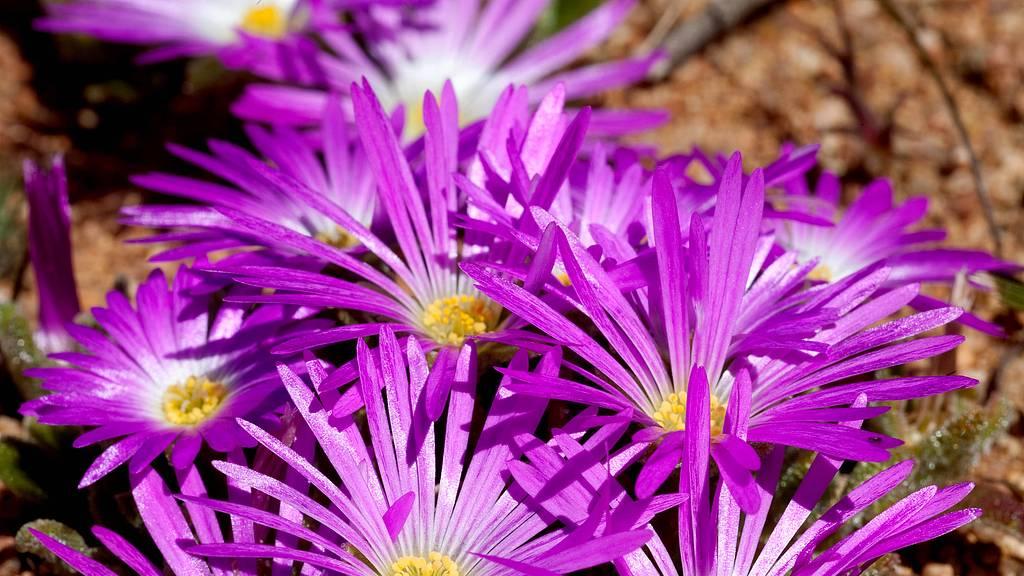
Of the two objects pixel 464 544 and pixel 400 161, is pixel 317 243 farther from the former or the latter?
pixel 464 544

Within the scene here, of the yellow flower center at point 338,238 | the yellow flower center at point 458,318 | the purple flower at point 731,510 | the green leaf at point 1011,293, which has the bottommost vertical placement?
the purple flower at point 731,510

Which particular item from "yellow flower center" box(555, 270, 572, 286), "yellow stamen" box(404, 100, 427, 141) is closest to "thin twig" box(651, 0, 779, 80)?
"yellow stamen" box(404, 100, 427, 141)

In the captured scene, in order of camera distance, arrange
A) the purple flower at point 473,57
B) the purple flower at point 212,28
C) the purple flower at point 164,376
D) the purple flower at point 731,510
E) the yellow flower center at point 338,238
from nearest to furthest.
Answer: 1. the purple flower at point 731,510
2. the purple flower at point 164,376
3. the yellow flower center at point 338,238
4. the purple flower at point 212,28
5. the purple flower at point 473,57

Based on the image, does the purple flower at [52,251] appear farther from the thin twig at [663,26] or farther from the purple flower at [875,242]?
the thin twig at [663,26]

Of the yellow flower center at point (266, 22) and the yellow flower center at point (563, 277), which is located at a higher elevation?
the yellow flower center at point (266, 22)

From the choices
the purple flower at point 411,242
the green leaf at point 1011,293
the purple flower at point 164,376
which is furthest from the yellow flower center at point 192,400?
the green leaf at point 1011,293

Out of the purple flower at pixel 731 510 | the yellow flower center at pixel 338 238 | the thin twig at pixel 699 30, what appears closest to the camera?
the purple flower at pixel 731 510

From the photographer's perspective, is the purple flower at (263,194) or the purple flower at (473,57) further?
the purple flower at (473,57)
